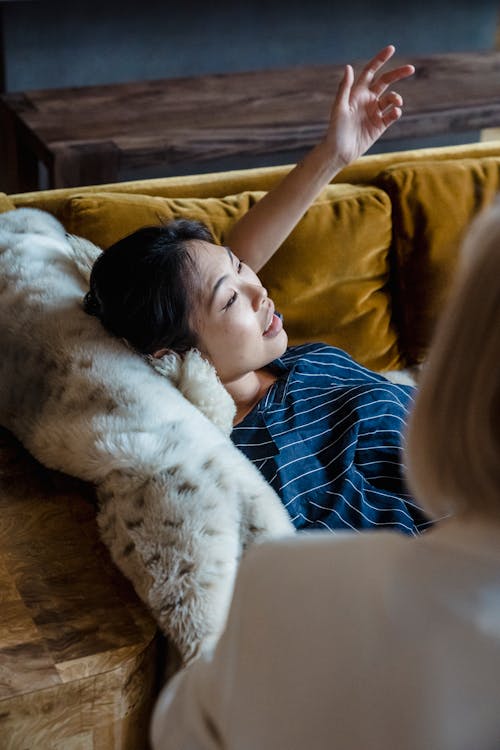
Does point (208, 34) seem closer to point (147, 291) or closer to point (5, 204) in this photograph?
point (5, 204)

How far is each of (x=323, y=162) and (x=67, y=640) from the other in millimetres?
1015

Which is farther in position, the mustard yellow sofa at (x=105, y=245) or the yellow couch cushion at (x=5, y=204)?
the yellow couch cushion at (x=5, y=204)

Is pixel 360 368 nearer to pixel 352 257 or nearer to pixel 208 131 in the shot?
pixel 352 257

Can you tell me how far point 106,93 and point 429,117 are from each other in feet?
3.06

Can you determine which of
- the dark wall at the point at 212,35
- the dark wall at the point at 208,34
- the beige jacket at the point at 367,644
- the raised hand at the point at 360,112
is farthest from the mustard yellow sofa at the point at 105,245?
the dark wall at the point at 208,34

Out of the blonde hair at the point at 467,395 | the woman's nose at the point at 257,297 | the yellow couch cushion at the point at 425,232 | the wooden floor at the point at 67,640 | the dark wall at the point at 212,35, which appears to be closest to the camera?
the blonde hair at the point at 467,395

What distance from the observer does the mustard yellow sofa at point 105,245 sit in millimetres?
1293

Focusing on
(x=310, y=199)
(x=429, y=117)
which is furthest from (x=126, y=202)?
(x=429, y=117)

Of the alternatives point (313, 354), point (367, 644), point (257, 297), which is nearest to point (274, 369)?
point (313, 354)

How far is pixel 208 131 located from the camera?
2895 mm

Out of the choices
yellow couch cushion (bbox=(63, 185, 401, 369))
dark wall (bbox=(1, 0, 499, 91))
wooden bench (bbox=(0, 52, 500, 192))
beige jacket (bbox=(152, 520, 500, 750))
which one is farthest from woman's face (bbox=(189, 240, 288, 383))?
dark wall (bbox=(1, 0, 499, 91))

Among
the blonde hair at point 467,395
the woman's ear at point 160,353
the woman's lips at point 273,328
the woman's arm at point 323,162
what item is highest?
the blonde hair at point 467,395

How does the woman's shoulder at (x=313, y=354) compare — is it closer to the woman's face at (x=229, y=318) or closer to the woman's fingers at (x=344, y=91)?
the woman's face at (x=229, y=318)

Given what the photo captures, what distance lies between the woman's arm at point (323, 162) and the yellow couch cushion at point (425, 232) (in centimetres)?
31
